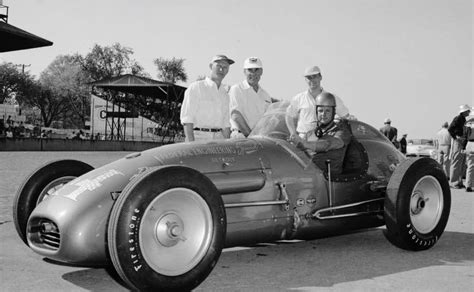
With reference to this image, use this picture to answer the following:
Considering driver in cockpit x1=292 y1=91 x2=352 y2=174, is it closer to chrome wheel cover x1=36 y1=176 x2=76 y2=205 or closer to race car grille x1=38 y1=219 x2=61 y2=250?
chrome wheel cover x1=36 y1=176 x2=76 y2=205

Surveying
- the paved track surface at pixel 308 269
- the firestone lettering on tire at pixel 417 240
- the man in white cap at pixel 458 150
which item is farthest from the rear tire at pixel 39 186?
the man in white cap at pixel 458 150

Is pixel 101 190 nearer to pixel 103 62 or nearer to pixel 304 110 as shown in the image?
pixel 304 110

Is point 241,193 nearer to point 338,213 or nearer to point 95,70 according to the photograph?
point 338,213

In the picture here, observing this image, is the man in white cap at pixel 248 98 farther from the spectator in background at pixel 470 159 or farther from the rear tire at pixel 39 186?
the spectator in background at pixel 470 159

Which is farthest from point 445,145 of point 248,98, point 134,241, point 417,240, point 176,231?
point 134,241

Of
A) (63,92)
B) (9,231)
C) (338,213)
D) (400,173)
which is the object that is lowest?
(9,231)

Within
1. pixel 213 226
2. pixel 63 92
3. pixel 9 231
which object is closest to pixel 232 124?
pixel 9 231

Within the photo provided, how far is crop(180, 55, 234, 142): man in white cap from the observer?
22.4 feet

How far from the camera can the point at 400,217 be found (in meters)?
5.43

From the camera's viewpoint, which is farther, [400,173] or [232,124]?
[232,124]

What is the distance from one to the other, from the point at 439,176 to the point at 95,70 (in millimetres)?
92793

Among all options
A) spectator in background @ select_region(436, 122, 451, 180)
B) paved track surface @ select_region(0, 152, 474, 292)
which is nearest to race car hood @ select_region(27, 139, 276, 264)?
paved track surface @ select_region(0, 152, 474, 292)

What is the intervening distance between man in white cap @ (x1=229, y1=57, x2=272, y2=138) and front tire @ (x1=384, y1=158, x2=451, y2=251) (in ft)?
7.42

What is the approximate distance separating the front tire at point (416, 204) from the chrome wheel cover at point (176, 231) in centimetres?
212
